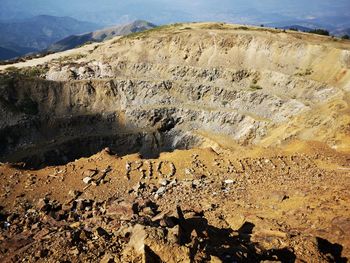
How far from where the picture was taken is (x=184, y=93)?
5269 centimetres

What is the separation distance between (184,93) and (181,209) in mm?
35940

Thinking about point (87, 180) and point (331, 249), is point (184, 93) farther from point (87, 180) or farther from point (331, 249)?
point (331, 249)

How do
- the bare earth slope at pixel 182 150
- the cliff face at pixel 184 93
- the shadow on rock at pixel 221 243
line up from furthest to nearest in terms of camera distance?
1. the cliff face at pixel 184 93
2. the bare earth slope at pixel 182 150
3. the shadow on rock at pixel 221 243

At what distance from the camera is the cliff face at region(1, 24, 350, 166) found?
45.9m

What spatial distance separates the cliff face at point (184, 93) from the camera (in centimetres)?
4588

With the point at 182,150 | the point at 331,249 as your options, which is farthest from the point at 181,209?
the point at 182,150

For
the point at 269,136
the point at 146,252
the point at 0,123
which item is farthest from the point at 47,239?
the point at 0,123

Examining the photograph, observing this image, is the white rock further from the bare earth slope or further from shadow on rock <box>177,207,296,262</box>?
shadow on rock <box>177,207,296,262</box>

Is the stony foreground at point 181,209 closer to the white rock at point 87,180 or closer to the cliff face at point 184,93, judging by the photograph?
the white rock at point 87,180

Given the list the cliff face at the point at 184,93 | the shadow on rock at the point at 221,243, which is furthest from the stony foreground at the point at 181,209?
the cliff face at the point at 184,93

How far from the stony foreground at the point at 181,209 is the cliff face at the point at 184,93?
2024cm

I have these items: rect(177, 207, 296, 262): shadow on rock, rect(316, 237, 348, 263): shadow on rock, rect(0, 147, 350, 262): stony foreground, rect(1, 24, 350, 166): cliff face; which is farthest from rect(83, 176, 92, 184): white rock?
rect(1, 24, 350, 166): cliff face

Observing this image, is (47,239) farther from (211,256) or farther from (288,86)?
(288,86)

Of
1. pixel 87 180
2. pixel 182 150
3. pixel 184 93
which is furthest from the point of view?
pixel 184 93
